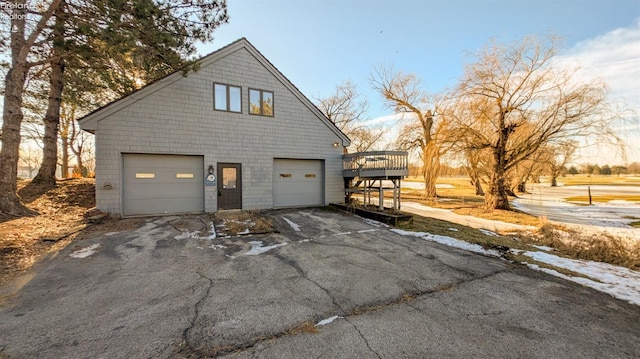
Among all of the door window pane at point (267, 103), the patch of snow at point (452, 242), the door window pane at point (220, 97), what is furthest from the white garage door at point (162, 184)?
the patch of snow at point (452, 242)

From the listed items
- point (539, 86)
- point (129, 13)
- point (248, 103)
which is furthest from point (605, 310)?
point (539, 86)

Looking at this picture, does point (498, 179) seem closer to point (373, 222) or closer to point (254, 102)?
point (373, 222)

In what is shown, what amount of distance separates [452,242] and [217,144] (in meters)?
8.26

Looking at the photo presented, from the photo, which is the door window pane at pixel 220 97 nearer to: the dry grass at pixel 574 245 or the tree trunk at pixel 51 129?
the tree trunk at pixel 51 129

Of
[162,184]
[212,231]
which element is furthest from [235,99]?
[212,231]

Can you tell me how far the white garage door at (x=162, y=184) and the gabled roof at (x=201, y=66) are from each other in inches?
54.6

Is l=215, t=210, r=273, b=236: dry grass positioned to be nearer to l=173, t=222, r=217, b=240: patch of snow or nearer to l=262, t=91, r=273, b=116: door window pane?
l=173, t=222, r=217, b=240: patch of snow

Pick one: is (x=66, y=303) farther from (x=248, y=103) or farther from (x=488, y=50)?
(x=488, y=50)

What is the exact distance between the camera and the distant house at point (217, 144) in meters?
7.93

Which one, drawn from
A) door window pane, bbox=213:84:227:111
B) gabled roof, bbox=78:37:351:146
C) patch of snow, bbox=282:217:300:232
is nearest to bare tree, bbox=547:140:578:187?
gabled roof, bbox=78:37:351:146

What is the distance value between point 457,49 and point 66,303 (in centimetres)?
1536

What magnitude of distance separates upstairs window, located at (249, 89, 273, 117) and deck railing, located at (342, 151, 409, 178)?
4.13 metres

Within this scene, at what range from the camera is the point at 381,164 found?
355 inches

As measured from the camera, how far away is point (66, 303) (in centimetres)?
304
